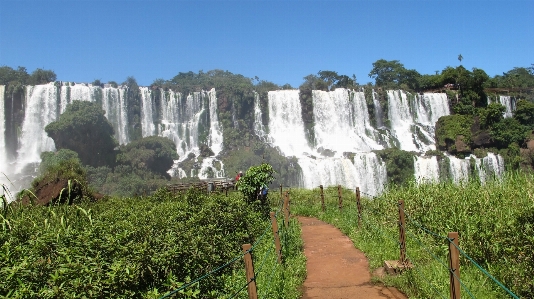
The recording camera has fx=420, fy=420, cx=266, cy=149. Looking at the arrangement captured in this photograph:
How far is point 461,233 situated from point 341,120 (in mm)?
33972

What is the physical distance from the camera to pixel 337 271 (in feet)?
21.1

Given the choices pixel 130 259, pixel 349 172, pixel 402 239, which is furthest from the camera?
pixel 349 172

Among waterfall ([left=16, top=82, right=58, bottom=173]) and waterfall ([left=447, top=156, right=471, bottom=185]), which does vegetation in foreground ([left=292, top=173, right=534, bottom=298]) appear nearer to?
waterfall ([left=447, top=156, right=471, bottom=185])

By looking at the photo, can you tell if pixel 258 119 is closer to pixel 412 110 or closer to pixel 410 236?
pixel 412 110

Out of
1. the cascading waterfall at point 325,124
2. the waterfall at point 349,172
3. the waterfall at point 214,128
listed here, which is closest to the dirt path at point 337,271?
the waterfall at point 349,172

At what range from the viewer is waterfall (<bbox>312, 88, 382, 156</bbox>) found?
3953 centimetres

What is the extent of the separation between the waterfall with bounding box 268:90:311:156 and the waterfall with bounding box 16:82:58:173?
1905cm

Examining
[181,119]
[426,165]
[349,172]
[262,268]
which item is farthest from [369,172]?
[262,268]

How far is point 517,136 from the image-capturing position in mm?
34406

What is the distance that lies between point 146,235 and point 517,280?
4.42 metres

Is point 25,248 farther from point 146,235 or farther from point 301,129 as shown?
point 301,129

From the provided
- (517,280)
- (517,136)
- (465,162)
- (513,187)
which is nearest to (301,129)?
(465,162)

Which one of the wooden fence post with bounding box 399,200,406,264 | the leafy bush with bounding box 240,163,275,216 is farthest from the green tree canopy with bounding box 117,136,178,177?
the wooden fence post with bounding box 399,200,406,264

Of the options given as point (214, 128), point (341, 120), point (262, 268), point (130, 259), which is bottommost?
point (262, 268)
